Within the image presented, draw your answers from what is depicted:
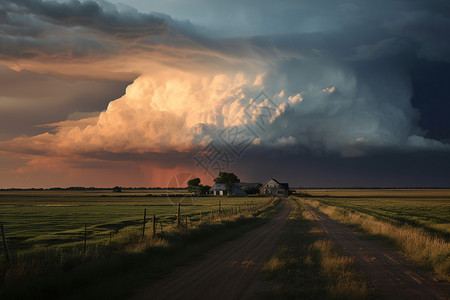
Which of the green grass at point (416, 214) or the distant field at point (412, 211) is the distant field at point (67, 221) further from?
the distant field at point (412, 211)

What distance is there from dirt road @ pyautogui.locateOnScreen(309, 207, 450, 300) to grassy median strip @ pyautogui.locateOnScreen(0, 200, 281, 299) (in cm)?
785

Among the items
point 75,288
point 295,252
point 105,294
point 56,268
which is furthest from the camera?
point 295,252

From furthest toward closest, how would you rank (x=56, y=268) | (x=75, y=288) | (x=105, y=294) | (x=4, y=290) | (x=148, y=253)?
(x=148, y=253), (x=56, y=268), (x=75, y=288), (x=105, y=294), (x=4, y=290)

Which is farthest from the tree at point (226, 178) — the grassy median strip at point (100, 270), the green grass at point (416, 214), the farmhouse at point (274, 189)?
the grassy median strip at point (100, 270)

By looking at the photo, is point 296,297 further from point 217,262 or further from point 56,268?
point 56,268

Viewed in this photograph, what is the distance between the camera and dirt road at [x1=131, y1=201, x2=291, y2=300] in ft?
33.2

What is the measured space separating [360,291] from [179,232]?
525 inches

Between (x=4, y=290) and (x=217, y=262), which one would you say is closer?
(x=4, y=290)

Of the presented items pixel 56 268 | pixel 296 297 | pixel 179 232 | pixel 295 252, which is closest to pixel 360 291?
pixel 296 297

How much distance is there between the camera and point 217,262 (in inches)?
593

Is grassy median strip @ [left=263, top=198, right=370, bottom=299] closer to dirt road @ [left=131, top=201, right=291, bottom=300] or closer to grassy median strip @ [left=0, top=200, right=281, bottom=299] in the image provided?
dirt road @ [left=131, top=201, right=291, bottom=300]

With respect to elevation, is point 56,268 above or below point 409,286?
above

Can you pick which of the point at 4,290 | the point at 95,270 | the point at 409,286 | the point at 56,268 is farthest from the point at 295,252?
the point at 4,290

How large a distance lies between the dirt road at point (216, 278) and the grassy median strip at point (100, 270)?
2.75 feet
